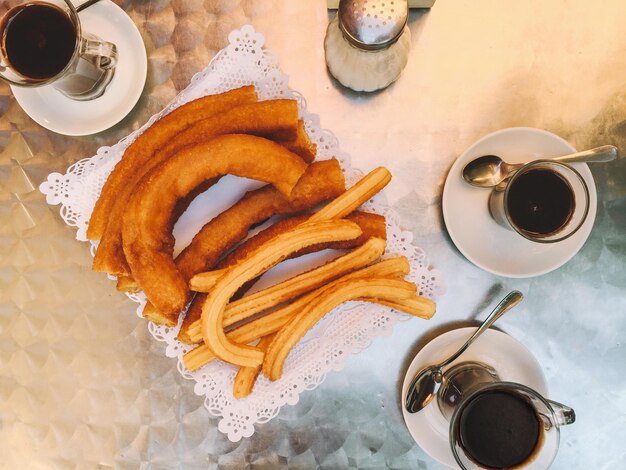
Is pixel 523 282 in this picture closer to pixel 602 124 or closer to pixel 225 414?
pixel 602 124

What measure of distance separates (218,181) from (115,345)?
16.6 inches

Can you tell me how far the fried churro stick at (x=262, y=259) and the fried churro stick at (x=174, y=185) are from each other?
0.23 feet

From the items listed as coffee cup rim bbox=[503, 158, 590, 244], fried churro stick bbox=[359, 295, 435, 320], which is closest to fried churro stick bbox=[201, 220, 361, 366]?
fried churro stick bbox=[359, 295, 435, 320]

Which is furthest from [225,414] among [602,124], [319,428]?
[602,124]

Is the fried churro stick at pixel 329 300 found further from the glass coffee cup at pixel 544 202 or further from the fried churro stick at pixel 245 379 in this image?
the glass coffee cup at pixel 544 202

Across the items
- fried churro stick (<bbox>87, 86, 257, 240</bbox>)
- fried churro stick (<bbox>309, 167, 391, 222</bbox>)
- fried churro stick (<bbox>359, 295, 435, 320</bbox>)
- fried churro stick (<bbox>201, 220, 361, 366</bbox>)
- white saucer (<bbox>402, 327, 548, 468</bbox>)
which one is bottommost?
white saucer (<bbox>402, 327, 548, 468</bbox>)

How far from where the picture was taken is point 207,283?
92cm

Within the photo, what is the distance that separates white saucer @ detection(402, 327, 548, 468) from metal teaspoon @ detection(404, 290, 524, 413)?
0.02 meters

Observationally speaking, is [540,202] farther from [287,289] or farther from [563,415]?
[287,289]

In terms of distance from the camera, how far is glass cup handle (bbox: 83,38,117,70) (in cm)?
94

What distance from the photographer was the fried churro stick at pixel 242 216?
0.94m

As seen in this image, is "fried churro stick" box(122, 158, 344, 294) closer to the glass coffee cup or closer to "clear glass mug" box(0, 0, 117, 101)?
the glass coffee cup

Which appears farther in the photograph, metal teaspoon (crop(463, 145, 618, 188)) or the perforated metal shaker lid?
metal teaspoon (crop(463, 145, 618, 188))

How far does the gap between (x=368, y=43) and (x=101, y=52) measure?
1.58ft
